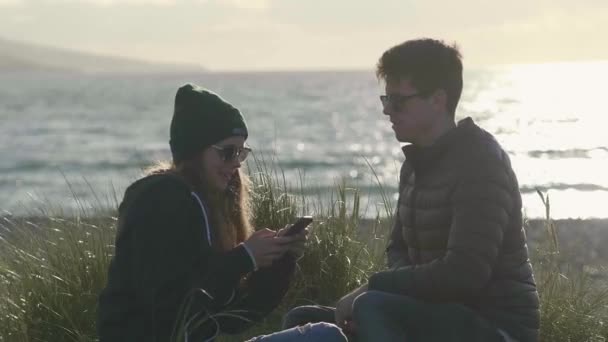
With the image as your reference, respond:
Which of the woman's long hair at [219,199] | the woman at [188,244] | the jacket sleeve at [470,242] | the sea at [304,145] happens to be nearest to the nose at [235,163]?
the woman at [188,244]

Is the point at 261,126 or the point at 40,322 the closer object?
the point at 40,322

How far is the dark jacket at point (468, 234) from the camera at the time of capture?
10.6 ft

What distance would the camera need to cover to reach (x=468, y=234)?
3.23 metres

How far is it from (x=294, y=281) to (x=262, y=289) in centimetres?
160

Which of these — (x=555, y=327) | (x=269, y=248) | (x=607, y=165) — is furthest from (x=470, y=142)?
(x=607, y=165)

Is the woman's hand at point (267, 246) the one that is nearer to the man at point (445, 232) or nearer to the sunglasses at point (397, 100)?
the man at point (445, 232)

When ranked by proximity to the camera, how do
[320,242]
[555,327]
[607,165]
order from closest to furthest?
[555,327] < [320,242] < [607,165]

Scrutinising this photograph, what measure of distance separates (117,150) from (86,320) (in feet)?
95.8

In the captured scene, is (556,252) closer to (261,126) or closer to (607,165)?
(607,165)

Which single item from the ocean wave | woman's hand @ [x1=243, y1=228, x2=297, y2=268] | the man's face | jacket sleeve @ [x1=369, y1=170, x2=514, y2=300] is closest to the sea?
the ocean wave

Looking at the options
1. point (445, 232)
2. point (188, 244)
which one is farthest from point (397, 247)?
point (188, 244)

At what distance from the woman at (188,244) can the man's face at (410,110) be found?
62 centimetres

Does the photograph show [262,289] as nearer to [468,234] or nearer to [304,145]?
[468,234]

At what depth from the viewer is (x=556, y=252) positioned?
5.07m
